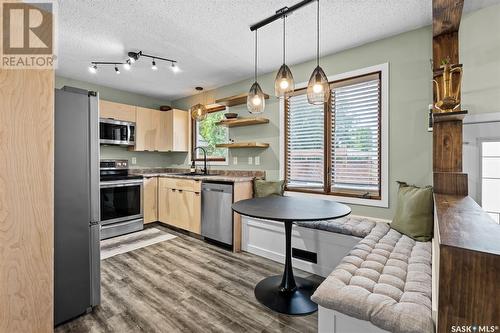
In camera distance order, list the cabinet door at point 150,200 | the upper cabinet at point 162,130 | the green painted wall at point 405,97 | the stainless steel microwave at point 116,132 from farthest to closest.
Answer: the upper cabinet at point 162,130
the cabinet door at point 150,200
the stainless steel microwave at point 116,132
the green painted wall at point 405,97

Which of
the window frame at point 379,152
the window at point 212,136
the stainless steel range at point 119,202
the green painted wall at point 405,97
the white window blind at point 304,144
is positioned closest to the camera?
the green painted wall at point 405,97

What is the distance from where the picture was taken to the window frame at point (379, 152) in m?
2.61

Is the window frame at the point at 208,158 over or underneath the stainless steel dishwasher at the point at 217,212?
over

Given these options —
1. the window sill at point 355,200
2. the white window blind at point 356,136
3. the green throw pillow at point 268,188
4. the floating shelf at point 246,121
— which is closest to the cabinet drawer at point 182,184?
the green throw pillow at point 268,188

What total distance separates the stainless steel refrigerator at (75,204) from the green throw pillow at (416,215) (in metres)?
2.55

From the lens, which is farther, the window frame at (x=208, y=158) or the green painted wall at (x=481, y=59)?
A: the window frame at (x=208, y=158)

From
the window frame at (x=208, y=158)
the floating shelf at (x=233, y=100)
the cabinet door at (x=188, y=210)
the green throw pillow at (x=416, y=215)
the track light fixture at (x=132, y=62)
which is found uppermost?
the track light fixture at (x=132, y=62)

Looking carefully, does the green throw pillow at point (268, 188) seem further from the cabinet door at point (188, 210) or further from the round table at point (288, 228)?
the cabinet door at point (188, 210)

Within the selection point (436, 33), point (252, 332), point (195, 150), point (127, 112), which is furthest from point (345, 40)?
point (127, 112)

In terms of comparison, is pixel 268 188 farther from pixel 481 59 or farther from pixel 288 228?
pixel 481 59

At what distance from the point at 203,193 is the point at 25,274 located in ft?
7.54

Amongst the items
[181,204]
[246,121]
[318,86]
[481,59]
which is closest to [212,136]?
[246,121]

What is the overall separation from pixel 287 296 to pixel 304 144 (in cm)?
191

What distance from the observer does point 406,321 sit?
38.7 inches
